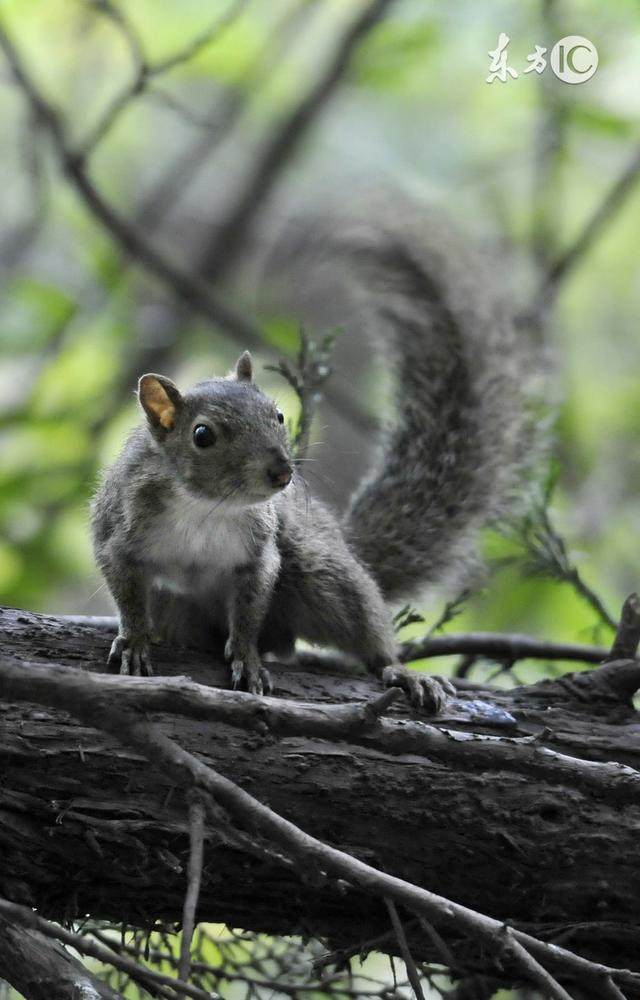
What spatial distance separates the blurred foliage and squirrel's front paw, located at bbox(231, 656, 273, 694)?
939 millimetres

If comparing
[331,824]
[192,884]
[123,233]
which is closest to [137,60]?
[123,233]

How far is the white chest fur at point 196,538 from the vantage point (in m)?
2.46

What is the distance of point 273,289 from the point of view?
3633 mm

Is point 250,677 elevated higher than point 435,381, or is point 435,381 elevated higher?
point 435,381

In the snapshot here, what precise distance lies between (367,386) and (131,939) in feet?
6.41

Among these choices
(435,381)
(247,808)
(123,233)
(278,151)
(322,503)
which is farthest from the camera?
(278,151)

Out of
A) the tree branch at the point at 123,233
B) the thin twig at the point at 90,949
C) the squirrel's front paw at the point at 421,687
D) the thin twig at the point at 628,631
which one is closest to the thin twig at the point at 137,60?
the tree branch at the point at 123,233

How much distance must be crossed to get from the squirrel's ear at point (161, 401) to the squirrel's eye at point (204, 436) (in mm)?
115

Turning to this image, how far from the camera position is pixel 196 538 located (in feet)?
8.12

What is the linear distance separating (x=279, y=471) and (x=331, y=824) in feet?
2.21

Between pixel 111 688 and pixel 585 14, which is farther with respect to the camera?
pixel 585 14

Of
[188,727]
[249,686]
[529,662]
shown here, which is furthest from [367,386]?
[188,727]

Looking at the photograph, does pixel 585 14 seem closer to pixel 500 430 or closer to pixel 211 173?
pixel 211 173

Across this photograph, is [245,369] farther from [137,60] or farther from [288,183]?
[288,183]
